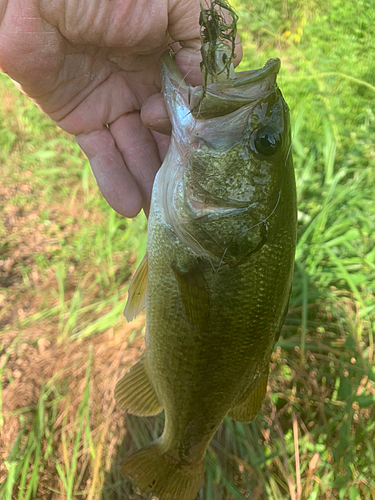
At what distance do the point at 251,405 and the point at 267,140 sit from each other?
49.3 inches

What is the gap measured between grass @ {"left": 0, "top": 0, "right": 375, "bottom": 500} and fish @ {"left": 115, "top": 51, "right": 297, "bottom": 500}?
937 millimetres

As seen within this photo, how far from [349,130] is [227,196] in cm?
222

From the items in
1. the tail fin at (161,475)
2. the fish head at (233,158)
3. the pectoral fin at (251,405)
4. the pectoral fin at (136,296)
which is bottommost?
the tail fin at (161,475)

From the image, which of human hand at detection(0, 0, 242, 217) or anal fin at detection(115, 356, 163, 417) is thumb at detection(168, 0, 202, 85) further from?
anal fin at detection(115, 356, 163, 417)

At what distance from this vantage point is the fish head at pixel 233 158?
48.8 inches

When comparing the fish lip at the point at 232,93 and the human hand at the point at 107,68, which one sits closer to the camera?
the fish lip at the point at 232,93

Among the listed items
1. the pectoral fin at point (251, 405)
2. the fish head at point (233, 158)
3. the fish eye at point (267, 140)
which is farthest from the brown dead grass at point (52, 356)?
the fish eye at point (267, 140)

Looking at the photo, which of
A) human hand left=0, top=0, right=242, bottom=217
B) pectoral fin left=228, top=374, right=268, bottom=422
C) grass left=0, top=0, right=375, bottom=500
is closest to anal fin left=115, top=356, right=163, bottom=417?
pectoral fin left=228, top=374, right=268, bottom=422

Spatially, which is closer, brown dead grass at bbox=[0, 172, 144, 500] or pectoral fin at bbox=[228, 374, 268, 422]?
pectoral fin at bbox=[228, 374, 268, 422]

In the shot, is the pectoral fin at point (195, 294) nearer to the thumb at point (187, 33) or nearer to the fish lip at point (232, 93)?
the fish lip at point (232, 93)

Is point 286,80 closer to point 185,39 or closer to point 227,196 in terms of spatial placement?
point 185,39

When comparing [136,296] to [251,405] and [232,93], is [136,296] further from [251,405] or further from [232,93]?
[232,93]

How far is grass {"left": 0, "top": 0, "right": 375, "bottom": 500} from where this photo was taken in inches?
89.3

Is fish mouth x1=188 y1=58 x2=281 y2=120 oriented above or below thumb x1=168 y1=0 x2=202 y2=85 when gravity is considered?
below
